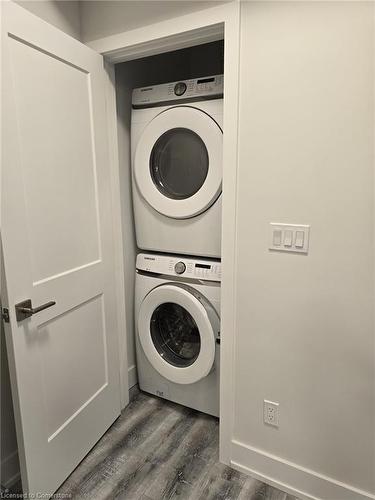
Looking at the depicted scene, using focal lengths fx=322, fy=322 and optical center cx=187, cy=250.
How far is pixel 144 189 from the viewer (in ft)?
5.72

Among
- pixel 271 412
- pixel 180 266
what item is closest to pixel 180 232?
pixel 180 266

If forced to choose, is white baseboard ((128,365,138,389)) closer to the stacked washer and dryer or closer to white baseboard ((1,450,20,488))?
the stacked washer and dryer

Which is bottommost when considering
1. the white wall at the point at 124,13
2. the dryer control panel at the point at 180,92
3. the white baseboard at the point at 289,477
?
the white baseboard at the point at 289,477

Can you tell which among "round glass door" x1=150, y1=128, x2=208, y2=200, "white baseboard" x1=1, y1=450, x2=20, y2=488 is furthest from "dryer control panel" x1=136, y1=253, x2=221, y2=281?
"white baseboard" x1=1, y1=450, x2=20, y2=488

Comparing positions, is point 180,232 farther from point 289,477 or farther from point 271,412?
point 289,477

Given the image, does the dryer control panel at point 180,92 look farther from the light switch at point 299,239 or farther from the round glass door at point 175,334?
the round glass door at point 175,334

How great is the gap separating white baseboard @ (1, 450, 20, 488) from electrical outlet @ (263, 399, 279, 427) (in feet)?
3.70

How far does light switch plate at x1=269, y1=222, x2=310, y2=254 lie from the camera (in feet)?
4.00

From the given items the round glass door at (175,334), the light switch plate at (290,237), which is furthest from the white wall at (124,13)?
the round glass door at (175,334)

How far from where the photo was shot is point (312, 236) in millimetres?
1207

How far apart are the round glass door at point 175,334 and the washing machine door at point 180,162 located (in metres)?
0.58

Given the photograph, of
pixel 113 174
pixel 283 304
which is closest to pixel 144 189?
pixel 113 174

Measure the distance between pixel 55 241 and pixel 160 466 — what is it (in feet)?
3.83

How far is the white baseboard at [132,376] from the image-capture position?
2033mm
